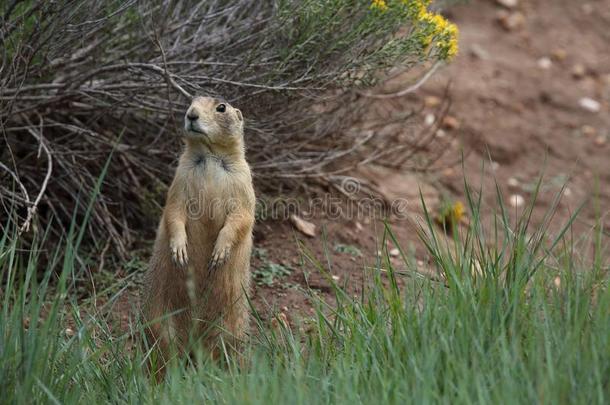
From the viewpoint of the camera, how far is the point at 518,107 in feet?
28.1

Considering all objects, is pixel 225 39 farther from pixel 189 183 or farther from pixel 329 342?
pixel 329 342

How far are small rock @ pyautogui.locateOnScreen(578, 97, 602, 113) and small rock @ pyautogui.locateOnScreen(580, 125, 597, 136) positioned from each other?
0.30 metres

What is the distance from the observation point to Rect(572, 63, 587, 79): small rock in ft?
30.1

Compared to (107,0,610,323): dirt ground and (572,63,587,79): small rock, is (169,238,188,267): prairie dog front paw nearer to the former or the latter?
(107,0,610,323): dirt ground

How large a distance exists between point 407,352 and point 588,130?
5425 millimetres

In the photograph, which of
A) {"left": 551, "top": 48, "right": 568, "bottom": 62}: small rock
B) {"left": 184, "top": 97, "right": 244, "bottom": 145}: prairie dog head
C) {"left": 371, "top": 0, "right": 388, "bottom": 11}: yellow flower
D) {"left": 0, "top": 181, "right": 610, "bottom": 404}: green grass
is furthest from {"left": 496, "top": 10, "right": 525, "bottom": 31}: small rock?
{"left": 0, "top": 181, "right": 610, "bottom": 404}: green grass

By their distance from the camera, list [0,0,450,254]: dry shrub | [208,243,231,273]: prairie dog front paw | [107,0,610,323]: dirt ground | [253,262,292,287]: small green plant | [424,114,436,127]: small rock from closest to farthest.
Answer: [208,243,231,273]: prairie dog front paw < [0,0,450,254]: dry shrub < [253,262,292,287]: small green plant < [107,0,610,323]: dirt ground < [424,114,436,127]: small rock

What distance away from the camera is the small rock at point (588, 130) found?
8.34 meters

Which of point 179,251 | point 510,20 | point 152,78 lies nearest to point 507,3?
point 510,20

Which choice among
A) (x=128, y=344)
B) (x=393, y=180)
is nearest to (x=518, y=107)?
(x=393, y=180)

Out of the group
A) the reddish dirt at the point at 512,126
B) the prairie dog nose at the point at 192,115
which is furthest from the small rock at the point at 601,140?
the prairie dog nose at the point at 192,115

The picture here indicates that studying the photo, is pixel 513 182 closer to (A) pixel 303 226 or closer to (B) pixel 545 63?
(B) pixel 545 63

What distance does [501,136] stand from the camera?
8117mm

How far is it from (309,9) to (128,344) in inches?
81.0
